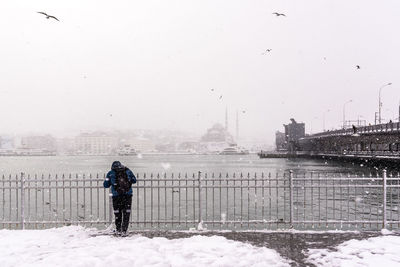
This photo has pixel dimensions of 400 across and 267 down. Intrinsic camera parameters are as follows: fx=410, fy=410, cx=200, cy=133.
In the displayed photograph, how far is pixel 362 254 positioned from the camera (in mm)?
8961

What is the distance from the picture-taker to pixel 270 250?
9.34 meters

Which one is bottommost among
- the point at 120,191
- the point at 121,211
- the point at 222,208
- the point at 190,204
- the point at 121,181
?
the point at 190,204

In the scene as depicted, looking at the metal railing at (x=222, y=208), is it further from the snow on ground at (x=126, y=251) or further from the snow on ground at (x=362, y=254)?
the snow on ground at (x=362, y=254)

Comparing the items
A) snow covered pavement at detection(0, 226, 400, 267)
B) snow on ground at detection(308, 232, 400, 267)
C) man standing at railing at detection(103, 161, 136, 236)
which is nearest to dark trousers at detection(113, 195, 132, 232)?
man standing at railing at detection(103, 161, 136, 236)

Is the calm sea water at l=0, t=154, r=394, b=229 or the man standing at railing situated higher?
the man standing at railing

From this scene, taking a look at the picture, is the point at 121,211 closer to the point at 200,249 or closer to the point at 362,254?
the point at 200,249

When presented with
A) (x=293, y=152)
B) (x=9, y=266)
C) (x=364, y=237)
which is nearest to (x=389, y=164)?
(x=364, y=237)

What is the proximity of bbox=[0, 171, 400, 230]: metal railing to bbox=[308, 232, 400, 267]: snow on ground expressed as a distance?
1.66 m

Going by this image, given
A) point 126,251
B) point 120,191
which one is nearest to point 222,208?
point 120,191

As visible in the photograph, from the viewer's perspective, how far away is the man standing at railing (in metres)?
11.0

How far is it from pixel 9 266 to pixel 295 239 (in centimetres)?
668

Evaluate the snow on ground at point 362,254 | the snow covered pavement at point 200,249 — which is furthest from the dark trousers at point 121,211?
the snow on ground at point 362,254

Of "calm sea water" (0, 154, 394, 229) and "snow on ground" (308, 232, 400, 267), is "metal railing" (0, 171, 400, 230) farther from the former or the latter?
"snow on ground" (308, 232, 400, 267)

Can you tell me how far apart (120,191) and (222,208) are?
1040 inches
